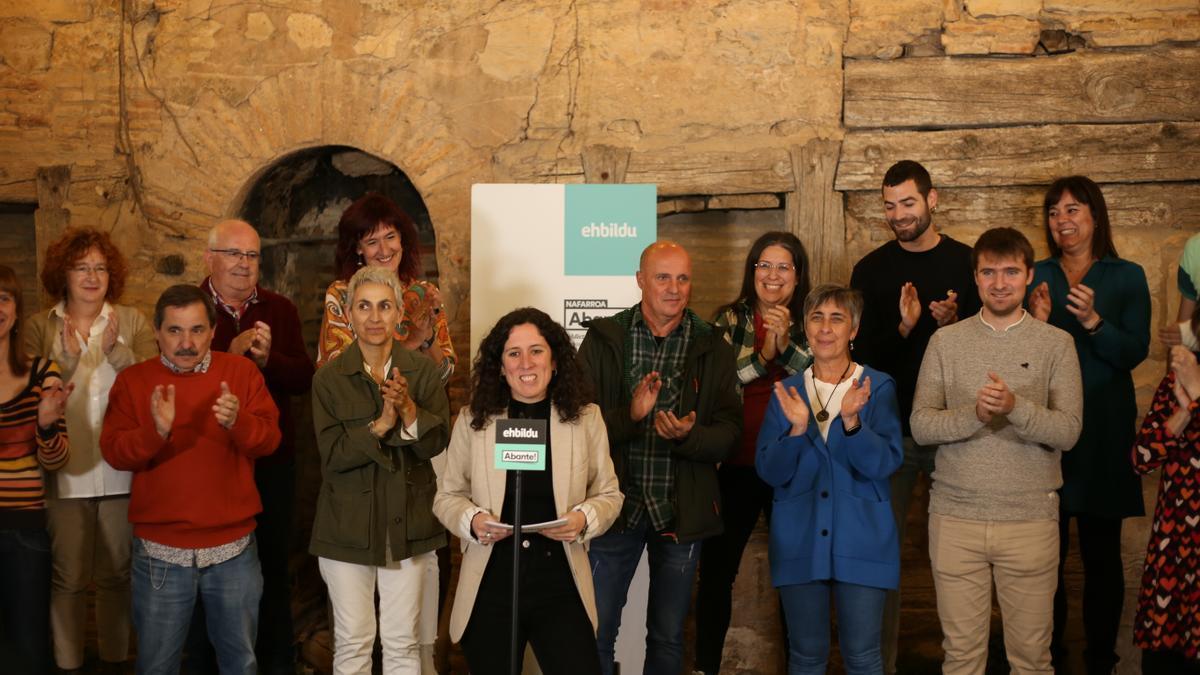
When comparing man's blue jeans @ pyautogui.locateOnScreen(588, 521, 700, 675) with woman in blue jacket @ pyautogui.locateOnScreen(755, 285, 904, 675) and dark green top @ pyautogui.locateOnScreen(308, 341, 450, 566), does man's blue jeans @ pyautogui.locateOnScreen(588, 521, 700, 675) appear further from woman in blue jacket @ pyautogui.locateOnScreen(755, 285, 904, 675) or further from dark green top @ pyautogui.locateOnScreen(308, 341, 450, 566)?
dark green top @ pyautogui.locateOnScreen(308, 341, 450, 566)

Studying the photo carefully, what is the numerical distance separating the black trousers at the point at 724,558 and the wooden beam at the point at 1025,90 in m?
1.90

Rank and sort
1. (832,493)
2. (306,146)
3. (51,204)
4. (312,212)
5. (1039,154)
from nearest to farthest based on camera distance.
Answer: (832,493)
(1039,154)
(306,146)
(51,204)
(312,212)

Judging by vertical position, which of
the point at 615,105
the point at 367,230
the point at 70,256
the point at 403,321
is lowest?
the point at 403,321

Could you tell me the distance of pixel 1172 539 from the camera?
11.1 ft

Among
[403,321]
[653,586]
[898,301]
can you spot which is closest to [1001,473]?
[898,301]

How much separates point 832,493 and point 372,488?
4.73ft

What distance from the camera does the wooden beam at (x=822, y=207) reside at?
4.91 m

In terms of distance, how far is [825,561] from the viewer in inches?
131

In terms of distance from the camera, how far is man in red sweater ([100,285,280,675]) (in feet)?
11.4

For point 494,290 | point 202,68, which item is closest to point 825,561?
point 494,290

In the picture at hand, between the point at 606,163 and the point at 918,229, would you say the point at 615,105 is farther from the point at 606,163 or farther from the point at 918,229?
the point at 918,229

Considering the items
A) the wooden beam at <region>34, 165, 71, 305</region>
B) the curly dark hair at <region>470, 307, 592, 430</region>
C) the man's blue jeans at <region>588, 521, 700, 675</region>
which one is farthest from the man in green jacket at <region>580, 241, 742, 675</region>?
the wooden beam at <region>34, 165, 71, 305</region>

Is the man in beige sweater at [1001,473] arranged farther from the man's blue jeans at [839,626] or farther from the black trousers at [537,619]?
the black trousers at [537,619]

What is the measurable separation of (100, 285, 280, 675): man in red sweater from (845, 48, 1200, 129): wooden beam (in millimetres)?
2992
